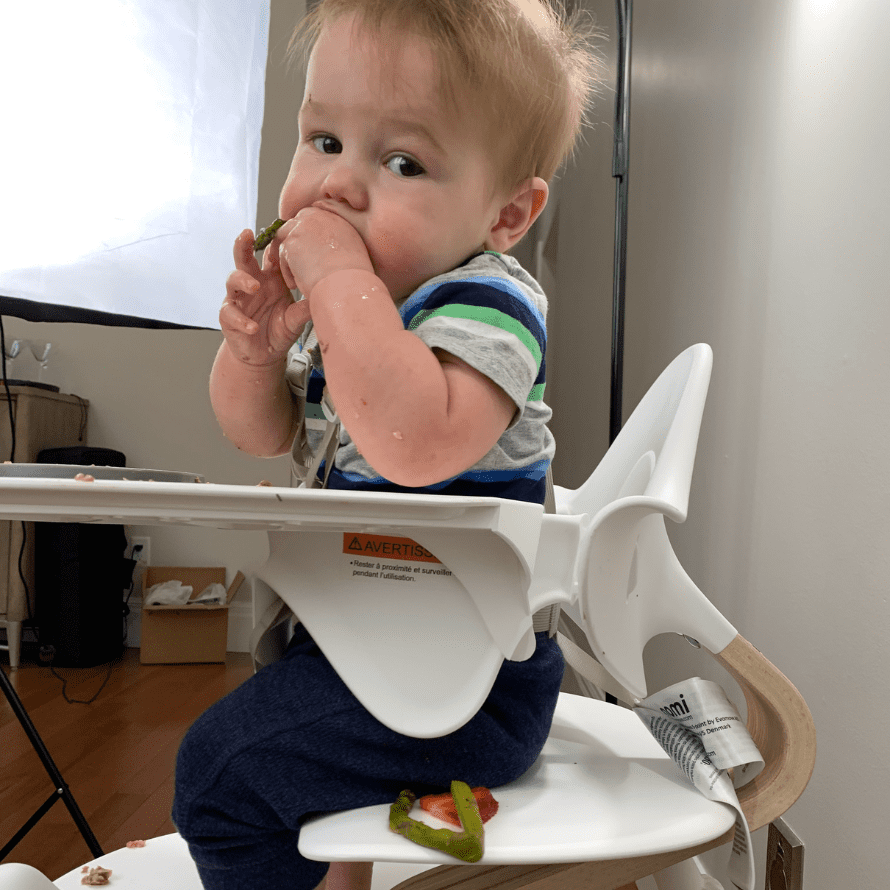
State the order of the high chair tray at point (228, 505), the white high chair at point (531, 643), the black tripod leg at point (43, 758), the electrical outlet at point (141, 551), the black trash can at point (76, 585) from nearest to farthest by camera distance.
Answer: the high chair tray at point (228, 505) < the white high chair at point (531, 643) < the black tripod leg at point (43, 758) < the black trash can at point (76, 585) < the electrical outlet at point (141, 551)

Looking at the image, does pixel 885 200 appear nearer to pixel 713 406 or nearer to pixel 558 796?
pixel 713 406

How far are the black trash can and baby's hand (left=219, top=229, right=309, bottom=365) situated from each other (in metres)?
2.03

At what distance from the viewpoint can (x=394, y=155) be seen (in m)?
0.58

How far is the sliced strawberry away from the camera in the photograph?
18.1 inches

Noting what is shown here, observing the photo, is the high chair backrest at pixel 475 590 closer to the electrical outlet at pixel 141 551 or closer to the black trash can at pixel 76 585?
the black trash can at pixel 76 585

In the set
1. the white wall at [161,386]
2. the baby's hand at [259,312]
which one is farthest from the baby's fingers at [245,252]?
the white wall at [161,386]

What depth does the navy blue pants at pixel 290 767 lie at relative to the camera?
480 mm

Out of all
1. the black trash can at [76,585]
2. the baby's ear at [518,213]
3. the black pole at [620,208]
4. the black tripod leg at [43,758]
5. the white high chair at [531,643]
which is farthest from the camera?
the black trash can at [76,585]

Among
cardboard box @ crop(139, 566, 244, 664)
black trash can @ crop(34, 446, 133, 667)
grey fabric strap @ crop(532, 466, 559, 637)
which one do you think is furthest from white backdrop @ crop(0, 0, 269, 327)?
cardboard box @ crop(139, 566, 244, 664)

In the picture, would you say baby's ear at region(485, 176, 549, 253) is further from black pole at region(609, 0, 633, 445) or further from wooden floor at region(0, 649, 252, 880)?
wooden floor at region(0, 649, 252, 880)

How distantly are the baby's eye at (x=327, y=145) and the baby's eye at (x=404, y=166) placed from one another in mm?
57

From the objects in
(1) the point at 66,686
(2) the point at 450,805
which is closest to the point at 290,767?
(2) the point at 450,805

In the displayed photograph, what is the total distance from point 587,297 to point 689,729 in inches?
67.7

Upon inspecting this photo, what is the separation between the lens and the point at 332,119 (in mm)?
590
